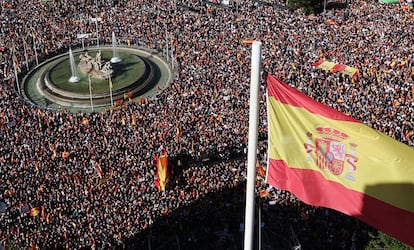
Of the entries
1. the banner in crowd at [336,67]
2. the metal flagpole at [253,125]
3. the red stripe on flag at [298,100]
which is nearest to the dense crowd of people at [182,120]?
the banner in crowd at [336,67]

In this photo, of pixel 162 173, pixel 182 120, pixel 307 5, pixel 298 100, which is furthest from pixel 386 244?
pixel 307 5

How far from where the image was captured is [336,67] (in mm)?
40281

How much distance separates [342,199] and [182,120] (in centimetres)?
2376

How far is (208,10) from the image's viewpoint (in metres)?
51.9

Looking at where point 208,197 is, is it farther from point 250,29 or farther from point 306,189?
point 250,29

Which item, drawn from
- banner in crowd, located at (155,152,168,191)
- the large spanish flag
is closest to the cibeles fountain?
banner in crowd, located at (155,152,168,191)

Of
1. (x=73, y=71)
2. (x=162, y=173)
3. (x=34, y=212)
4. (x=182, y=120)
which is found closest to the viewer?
(x=34, y=212)

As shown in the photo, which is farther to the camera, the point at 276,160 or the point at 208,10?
the point at 208,10

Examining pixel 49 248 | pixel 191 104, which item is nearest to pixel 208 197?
pixel 49 248

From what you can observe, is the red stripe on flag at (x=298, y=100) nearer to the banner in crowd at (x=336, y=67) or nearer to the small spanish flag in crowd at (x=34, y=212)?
the small spanish flag in crowd at (x=34, y=212)

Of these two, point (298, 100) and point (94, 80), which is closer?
point (298, 100)

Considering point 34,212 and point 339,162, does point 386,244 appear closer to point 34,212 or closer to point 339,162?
point 339,162

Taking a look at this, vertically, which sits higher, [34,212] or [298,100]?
[298,100]

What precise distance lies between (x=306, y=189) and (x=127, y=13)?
144ft
